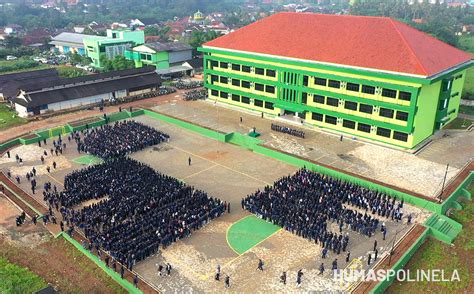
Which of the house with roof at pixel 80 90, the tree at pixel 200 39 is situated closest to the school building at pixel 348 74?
the house with roof at pixel 80 90

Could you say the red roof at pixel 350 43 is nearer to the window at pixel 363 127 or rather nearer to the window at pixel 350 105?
the window at pixel 350 105

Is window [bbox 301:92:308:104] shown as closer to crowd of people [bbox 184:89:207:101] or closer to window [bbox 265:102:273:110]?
window [bbox 265:102:273:110]

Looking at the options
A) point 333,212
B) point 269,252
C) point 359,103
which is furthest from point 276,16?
point 269,252

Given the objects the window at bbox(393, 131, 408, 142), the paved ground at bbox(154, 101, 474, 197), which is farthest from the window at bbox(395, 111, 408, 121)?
the paved ground at bbox(154, 101, 474, 197)

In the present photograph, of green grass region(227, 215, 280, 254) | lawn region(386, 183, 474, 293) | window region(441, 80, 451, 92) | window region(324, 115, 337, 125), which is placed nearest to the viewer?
lawn region(386, 183, 474, 293)

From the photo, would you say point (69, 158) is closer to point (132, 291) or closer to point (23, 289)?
point (23, 289)

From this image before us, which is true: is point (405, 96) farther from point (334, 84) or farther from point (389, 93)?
point (334, 84)
